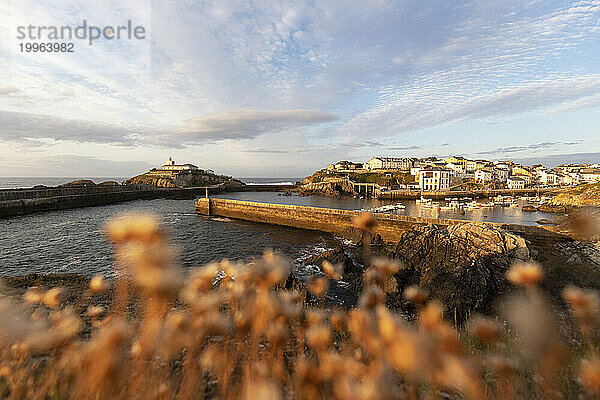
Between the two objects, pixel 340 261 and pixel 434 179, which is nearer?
pixel 340 261

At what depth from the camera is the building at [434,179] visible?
7869 centimetres

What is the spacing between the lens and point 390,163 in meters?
131

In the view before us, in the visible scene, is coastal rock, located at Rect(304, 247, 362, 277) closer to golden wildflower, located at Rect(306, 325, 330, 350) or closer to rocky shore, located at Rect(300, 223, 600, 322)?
rocky shore, located at Rect(300, 223, 600, 322)

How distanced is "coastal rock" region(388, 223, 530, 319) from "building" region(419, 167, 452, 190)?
69.1 meters

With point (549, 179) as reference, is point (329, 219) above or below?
below

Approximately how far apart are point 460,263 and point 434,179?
7366cm

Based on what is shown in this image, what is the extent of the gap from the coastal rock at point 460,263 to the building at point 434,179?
227ft

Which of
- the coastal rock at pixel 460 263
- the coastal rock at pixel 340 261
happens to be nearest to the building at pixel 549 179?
the coastal rock at pixel 460 263

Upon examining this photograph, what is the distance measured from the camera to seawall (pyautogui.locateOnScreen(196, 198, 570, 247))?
737 inches

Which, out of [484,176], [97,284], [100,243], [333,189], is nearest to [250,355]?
[97,284]

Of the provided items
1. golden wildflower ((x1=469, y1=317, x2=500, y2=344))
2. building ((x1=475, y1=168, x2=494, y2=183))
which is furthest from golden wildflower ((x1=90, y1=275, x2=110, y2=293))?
building ((x1=475, y1=168, x2=494, y2=183))

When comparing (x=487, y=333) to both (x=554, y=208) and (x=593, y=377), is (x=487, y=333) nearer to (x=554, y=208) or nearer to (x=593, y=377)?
(x=593, y=377)

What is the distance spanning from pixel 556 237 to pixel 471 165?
12254 cm

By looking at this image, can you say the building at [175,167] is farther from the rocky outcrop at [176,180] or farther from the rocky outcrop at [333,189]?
the rocky outcrop at [333,189]
